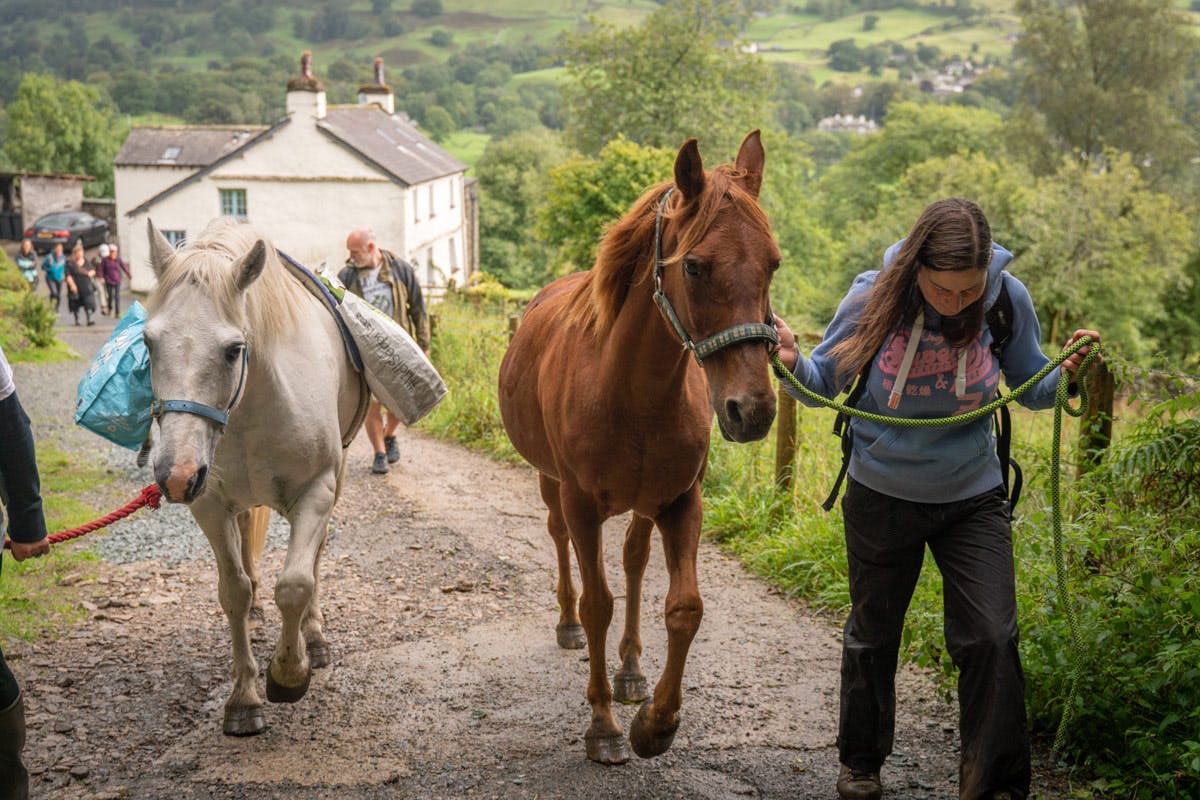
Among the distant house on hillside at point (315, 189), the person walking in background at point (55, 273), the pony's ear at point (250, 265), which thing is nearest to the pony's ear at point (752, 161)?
the pony's ear at point (250, 265)

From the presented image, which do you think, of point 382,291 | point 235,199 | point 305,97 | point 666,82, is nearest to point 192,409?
point 382,291

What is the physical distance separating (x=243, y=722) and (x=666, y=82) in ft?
131

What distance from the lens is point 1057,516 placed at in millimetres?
3344

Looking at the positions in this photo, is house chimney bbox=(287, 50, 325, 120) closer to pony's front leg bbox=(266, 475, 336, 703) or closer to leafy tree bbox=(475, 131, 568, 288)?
leafy tree bbox=(475, 131, 568, 288)

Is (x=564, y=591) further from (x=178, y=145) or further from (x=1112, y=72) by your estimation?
(x=178, y=145)

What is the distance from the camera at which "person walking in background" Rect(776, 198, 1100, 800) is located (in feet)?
9.85

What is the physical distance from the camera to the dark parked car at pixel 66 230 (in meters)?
42.6

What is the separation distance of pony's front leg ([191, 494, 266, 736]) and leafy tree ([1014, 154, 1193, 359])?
102ft

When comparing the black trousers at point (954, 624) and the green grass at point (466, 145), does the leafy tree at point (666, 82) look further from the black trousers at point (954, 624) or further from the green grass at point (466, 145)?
the green grass at point (466, 145)

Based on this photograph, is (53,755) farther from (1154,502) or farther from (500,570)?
(1154,502)

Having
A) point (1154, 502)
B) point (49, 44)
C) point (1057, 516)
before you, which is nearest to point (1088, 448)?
point (1154, 502)

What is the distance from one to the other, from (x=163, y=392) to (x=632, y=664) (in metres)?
2.33

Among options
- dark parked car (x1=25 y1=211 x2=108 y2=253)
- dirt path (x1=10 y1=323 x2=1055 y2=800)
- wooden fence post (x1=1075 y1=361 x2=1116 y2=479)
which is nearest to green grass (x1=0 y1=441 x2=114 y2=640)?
dirt path (x1=10 y1=323 x2=1055 y2=800)

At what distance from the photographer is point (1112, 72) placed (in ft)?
133
